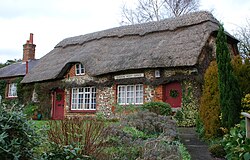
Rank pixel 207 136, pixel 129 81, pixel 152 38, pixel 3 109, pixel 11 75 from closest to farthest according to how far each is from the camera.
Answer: pixel 3 109 < pixel 207 136 < pixel 129 81 < pixel 152 38 < pixel 11 75

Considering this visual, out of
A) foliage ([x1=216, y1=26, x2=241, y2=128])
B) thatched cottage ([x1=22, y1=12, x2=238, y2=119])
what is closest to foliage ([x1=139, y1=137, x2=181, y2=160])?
foliage ([x1=216, y1=26, x2=241, y2=128])

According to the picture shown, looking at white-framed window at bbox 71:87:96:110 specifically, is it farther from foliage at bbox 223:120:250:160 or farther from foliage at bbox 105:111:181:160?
foliage at bbox 223:120:250:160

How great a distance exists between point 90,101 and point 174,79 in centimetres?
568

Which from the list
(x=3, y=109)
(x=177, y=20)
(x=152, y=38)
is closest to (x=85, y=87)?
(x=152, y=38)

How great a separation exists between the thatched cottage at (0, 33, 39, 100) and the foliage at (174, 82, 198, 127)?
44.0 feet

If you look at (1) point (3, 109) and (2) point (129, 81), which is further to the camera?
(2) point (129, 81)

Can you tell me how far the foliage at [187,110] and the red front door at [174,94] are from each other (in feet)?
1.04

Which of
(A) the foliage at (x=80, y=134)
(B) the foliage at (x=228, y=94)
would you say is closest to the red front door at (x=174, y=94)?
(B) the foliage at (x=228, y=94)

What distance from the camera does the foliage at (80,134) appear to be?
446cm

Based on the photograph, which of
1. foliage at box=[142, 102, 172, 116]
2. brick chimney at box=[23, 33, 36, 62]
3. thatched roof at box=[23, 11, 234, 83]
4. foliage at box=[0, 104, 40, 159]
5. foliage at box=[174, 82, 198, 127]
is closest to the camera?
foliage at box=[0, 104, 40, 159]

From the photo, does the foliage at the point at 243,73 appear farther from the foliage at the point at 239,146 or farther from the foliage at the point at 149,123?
the foliage at the point at 239,146

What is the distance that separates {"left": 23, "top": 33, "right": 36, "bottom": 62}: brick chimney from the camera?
2345cm

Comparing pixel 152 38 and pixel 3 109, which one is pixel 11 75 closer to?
pixel 152 38

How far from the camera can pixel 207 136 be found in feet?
26.0
